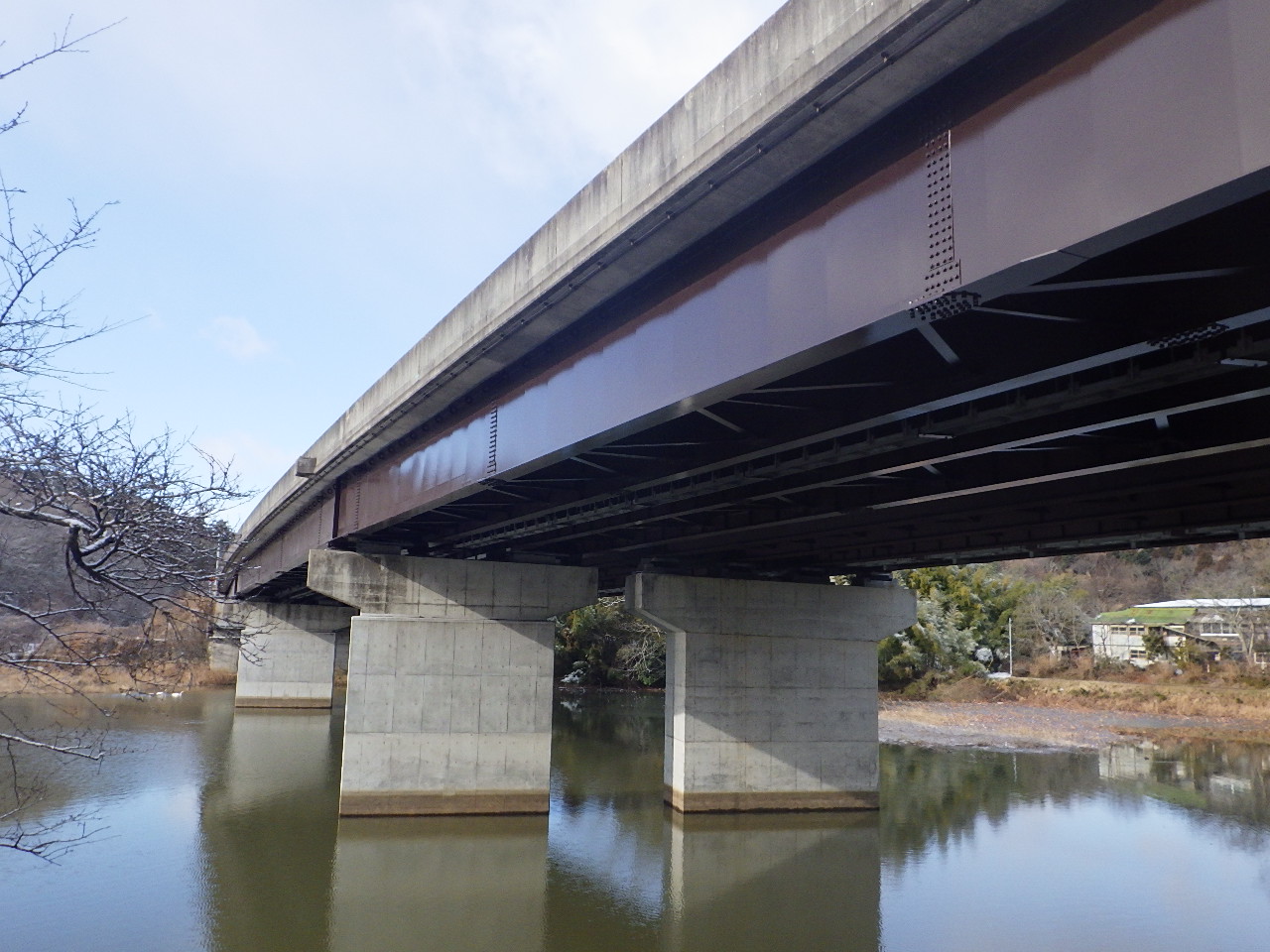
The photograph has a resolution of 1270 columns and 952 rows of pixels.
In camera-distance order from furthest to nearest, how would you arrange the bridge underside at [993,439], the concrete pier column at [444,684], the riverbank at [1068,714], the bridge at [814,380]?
the riverbank at [1068,714] < the concrete pier column at [444,684] < the bridge underside at [993,439] < the bridge at [814,380]

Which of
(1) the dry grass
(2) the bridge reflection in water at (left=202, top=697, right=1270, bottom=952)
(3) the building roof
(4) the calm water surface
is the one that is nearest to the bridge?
(2) the bridge reflection in water at (left=202, top=697, right=1270, bottom=952)

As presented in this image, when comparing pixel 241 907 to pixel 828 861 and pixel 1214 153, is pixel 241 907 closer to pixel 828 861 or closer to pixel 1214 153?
pixel 828 861

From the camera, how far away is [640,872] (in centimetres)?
1742

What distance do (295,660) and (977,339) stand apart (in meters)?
51.5

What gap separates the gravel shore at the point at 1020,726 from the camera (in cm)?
Answer: 3856

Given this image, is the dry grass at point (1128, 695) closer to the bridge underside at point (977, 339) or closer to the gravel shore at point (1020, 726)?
the gravel shore at point (1020, 726)

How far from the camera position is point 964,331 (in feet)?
26.5

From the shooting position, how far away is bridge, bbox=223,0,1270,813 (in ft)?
19.5

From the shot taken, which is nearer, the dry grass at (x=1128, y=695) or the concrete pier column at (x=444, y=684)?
the concrete pier column at (x=444, y=684)

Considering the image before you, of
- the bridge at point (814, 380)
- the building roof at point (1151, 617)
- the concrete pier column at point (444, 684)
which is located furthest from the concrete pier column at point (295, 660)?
the building roof at point (1151, 617)

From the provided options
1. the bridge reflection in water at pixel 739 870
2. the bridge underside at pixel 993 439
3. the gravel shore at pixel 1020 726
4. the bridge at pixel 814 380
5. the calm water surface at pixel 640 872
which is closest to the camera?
the bridge at pixel 814 380

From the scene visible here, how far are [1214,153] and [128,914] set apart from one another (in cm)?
1610

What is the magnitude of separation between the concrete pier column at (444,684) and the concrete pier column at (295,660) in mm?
32133

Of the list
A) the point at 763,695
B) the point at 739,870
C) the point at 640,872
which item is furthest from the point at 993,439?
the point at 763,695
